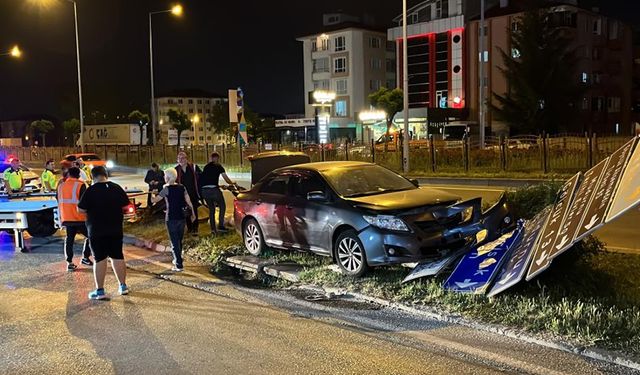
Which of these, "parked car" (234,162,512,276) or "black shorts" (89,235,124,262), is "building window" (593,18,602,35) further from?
"black shorts" (89,235,124,262)

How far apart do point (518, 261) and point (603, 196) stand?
3.82ft

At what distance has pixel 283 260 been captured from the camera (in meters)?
9.16

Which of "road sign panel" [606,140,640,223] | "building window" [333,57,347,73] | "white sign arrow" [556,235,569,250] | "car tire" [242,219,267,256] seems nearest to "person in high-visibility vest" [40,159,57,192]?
"car tire" [242,219,267,256]

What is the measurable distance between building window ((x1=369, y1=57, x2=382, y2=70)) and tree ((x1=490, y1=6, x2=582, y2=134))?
2807 centimetres

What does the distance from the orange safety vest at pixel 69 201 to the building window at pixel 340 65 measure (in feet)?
216

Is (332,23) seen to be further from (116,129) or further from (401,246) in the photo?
(401,246)

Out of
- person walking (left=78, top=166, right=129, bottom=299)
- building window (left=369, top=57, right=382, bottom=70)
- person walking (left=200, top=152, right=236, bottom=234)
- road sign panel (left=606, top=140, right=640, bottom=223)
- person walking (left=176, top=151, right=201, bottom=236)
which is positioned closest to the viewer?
road sign panel (left=606, top=140, right=640, bottom=223)

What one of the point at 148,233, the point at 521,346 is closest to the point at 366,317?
the point at 521,346

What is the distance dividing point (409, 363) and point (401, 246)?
2.34 meters

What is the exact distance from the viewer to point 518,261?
6.29 m

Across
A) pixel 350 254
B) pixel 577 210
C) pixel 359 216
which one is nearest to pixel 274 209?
pixel 350 254

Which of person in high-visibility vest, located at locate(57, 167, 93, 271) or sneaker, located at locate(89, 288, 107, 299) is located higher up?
person in high-visibility vest, located at locate(57, 167, 93, 271)

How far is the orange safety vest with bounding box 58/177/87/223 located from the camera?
31.2 ft

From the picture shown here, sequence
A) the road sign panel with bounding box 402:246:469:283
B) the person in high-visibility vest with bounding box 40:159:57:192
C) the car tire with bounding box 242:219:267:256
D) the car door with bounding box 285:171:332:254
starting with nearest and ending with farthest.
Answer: the road sign panel with bounding box 402:246:469:283, the car door with bounding box 285:171:332:254, the car tire with bounding box 242:219:267:256, the person in high-visibility vest with bounding box 40:159:57:192
